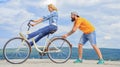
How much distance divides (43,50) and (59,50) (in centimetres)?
50

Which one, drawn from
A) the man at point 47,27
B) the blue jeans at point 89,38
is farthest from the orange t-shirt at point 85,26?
the man at point 47,27

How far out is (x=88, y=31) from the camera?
61.1ft

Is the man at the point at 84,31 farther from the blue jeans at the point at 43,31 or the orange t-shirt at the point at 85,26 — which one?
the blue jeans at the point at 43,31

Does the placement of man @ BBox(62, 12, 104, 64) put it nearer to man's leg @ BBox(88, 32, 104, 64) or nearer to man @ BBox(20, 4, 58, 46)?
man's leg @ BBox(88, 32, 104, 64)

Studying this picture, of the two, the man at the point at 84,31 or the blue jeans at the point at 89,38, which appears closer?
the man at the point at 84,31

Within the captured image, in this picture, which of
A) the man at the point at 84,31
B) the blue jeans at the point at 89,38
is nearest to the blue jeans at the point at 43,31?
the man at the point at 84,31

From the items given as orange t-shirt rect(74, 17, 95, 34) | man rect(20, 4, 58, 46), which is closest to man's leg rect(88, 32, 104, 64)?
orange t-shirt rect(74, 17, 95, 34)

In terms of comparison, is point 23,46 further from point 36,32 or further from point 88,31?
point 88,31

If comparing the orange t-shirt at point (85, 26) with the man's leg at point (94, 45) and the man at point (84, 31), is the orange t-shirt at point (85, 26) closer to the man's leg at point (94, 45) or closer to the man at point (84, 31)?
the man at point (84, 31)

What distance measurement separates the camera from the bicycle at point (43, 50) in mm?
17938

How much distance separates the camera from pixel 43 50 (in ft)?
60.0

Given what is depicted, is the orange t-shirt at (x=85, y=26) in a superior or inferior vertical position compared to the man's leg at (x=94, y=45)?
superior

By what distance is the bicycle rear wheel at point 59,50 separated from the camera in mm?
18250

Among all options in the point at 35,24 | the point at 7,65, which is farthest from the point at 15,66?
the point at 35,24
